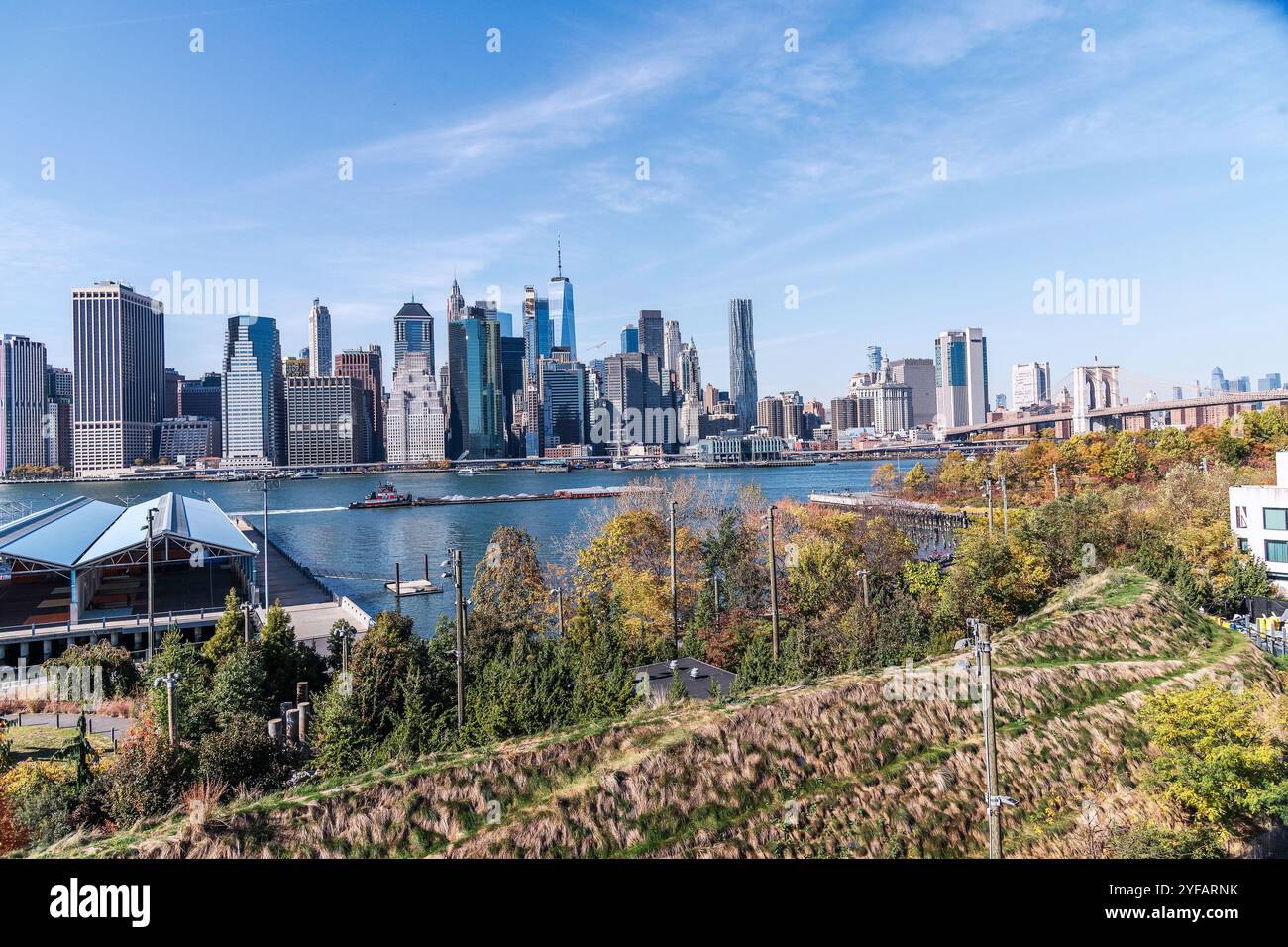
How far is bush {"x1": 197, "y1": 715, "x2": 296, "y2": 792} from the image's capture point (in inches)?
258

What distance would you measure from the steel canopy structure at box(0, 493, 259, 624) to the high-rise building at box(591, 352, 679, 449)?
9296 centimetres

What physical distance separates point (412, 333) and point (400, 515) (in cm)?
9411

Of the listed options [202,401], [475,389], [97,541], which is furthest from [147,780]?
[475,389]

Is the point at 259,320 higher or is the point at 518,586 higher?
the point at 259,320

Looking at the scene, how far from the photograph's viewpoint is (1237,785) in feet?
17.4

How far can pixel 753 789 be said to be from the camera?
16.9 ft

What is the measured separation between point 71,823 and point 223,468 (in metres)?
85.4

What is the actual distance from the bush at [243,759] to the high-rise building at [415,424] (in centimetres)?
10325

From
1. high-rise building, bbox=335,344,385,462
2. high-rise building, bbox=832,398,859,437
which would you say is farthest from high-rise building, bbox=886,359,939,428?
high-rise building, bbox=335,344,385,462

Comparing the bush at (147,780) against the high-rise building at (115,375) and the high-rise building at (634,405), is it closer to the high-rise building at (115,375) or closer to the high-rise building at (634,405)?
the high-rise building at (115,375)

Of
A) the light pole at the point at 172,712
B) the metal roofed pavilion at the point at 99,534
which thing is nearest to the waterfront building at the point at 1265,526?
the light pole at the point at 172,712

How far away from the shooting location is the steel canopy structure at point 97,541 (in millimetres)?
16812
